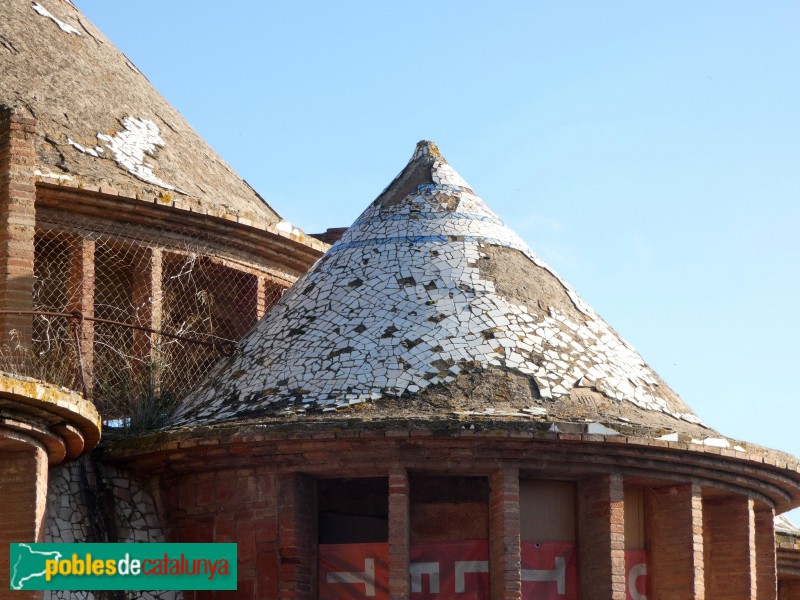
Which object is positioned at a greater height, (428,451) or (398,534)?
(428,451)

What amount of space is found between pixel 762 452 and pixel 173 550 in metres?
5.47

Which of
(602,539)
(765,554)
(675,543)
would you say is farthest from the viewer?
(765,554)

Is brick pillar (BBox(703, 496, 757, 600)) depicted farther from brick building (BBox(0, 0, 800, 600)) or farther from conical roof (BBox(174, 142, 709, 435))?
conical roof (BBox(174, 142, 709, 435))

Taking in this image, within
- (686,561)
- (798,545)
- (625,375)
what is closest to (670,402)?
(625,375)

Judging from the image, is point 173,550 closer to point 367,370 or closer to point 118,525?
point 118,525

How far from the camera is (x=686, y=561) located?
52.5 feet

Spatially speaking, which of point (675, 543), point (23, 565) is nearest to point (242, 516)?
point (23, 565)

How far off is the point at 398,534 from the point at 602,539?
6.02 ft

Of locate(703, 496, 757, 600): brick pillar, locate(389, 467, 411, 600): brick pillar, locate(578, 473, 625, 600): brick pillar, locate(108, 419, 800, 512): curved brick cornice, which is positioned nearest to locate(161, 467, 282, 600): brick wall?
locate(108, 419, 800, 512): curved brick cornice

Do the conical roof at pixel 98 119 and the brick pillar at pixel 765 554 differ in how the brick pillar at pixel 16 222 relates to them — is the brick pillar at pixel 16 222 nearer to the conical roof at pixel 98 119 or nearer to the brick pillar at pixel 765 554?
the conical roof at pixel 98 119

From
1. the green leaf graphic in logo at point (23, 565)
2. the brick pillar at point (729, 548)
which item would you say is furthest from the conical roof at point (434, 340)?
the green leaf graphic in logo at point (23, 565)

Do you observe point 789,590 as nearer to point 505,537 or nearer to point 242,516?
point 505,537

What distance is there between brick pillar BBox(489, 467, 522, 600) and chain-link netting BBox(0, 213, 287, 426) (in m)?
3.70

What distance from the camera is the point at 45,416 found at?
46.6ft
